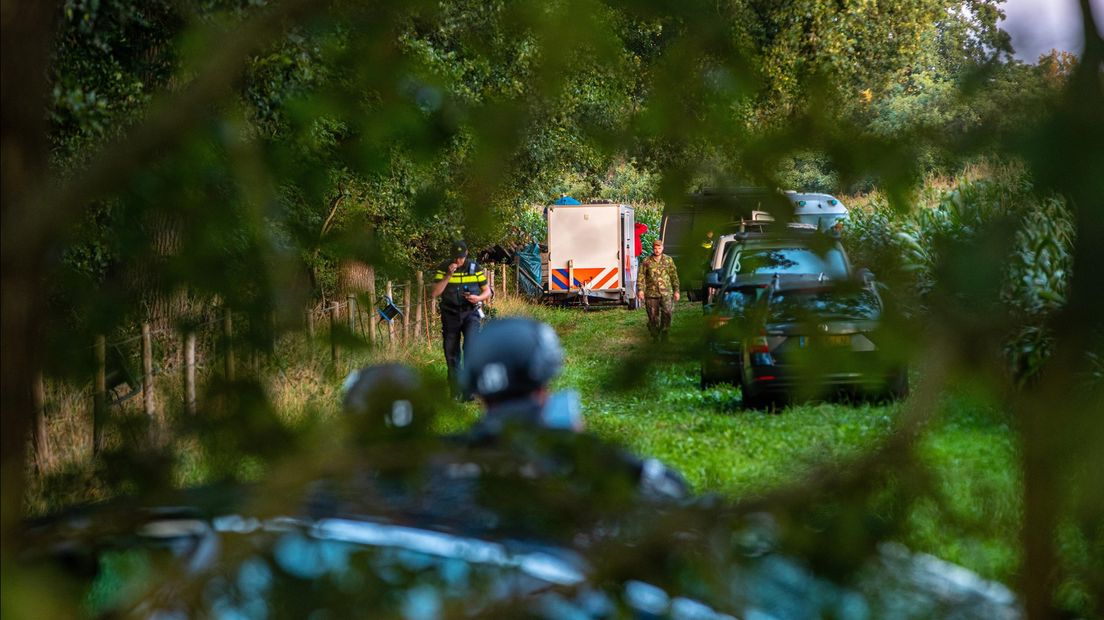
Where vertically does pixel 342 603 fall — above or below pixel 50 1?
below

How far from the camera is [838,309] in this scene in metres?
1.58

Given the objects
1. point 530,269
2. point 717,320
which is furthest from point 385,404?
point 530,269

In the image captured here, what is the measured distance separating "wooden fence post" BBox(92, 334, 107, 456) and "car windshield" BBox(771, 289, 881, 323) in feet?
4.25

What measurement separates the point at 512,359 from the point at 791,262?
2.95ft

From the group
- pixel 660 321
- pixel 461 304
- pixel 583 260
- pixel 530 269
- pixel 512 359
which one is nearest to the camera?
pixel 660 321

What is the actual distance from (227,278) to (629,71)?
0.93 metres

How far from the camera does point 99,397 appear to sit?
2479mm

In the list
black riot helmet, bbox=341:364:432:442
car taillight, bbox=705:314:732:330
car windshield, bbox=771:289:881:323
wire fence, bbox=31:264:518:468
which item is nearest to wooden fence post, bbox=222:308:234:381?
wire fence, bbox=31:264:518:468

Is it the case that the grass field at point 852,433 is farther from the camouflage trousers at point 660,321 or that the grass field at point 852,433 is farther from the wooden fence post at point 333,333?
the wooden fence post at point 333,333

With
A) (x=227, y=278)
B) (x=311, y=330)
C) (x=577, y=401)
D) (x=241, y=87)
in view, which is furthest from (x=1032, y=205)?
(x=241, y=87)

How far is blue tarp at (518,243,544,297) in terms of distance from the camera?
3322cm

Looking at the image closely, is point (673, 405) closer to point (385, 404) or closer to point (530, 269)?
point (385, 404)

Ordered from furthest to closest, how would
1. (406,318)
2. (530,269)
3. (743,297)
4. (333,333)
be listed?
(530,269), (406,318), (333,333), (743,297)

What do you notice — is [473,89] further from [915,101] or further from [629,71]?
[915,101]
